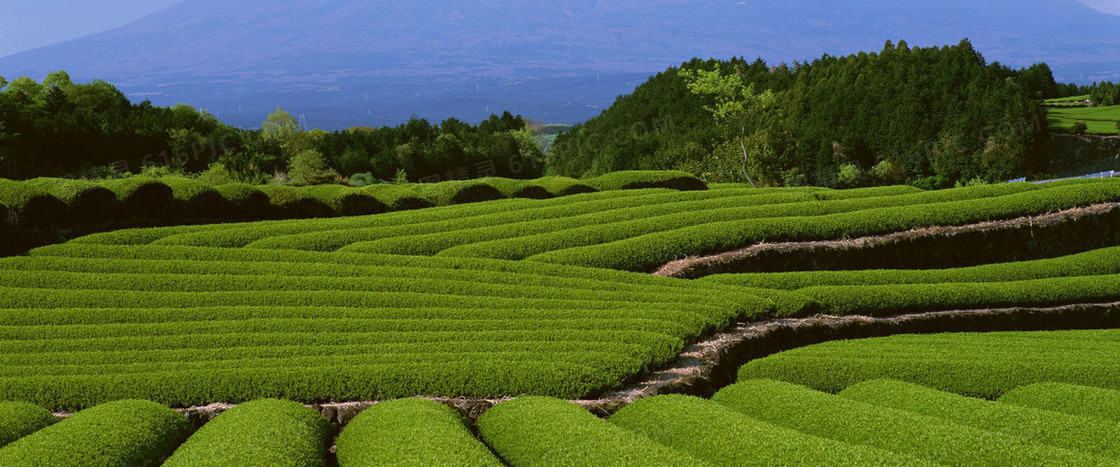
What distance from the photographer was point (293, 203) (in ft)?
85.8

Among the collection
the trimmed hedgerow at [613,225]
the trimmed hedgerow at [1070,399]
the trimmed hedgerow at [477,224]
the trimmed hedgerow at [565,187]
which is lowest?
the trimmed hedgerow at [1070,399]

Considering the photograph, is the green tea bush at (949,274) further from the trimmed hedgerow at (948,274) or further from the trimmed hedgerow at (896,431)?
the trimmed hedgerow at (896,431)

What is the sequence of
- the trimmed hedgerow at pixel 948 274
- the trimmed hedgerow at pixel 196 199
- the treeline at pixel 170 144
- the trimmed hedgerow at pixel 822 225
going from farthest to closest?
the treeline at pixel 170 144 → the trimmed hedgerow at pixel 196 199 → the trimmed hedgerow at pixel 822 225 → the trimmed hedgerow at pixel 948 274

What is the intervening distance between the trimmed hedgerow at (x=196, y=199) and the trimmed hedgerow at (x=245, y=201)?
21 cm

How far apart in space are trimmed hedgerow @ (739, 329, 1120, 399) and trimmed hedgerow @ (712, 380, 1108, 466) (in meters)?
2.29

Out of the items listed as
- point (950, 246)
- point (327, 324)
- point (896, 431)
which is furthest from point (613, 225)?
point (896, 431)

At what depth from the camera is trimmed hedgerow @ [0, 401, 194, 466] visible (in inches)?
→ 331

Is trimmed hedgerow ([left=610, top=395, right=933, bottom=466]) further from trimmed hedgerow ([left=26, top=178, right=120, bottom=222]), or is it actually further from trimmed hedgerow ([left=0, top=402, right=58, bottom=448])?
trimmed hedgerow ([left=26, top=178, right=120, bottom=222])

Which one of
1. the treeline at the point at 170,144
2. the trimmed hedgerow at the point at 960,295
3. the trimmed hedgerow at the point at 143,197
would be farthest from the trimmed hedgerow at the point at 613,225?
the treeline at the point at 170,144

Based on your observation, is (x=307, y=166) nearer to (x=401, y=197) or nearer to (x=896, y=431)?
(x=401, y=197)

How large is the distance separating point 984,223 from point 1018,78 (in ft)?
269

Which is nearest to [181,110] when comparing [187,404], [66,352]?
[66,352]

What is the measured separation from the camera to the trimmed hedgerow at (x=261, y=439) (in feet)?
27.1

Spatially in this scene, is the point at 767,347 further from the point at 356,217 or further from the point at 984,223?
the point at 356,217
